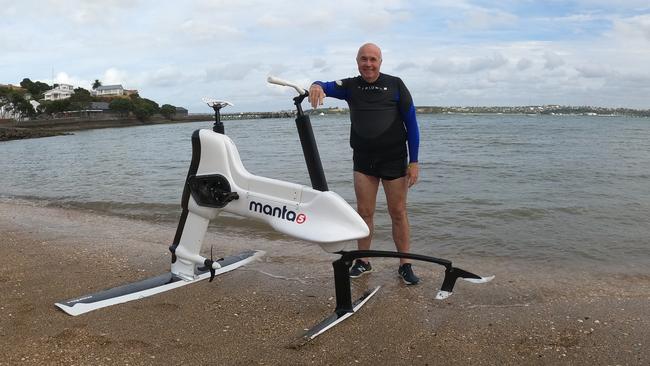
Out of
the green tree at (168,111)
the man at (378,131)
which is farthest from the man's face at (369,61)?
the green tree at (168,111)

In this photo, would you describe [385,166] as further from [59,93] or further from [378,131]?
[59,93]

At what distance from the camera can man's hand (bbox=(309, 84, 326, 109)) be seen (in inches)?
159

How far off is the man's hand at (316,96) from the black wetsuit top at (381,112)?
301 millimetres

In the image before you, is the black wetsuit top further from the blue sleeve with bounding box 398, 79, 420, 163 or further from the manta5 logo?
the manta5 logo

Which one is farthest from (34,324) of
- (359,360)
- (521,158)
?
(521,158)

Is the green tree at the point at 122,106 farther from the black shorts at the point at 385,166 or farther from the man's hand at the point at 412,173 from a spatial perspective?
the man's hand at the point at 412,173

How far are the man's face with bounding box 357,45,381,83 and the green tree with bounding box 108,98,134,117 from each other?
10719 cm

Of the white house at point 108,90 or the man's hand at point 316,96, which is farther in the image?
the white house at point 108,90

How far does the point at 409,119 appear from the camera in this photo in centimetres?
456

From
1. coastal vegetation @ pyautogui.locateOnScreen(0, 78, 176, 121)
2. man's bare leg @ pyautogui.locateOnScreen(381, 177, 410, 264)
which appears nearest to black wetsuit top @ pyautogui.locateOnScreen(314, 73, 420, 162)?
man's bare leg @ pyautogui.locateOnScreen(381, 177, 410, 264)

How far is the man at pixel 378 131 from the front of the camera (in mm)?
4508

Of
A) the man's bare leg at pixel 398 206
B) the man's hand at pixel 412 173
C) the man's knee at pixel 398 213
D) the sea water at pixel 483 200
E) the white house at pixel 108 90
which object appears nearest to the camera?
the man's hand at pixel 412 173

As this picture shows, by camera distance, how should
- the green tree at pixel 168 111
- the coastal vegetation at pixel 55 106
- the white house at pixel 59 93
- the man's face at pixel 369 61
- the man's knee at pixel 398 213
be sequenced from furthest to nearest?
the green tree at pixel 168 111, the white house at pixel 59 93, the coastal vegetation at pixel 55 106, the man's knee at pixel 398 213, the man's face at pixel 369 61

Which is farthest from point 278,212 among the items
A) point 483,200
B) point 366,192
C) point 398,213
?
point 483,200
